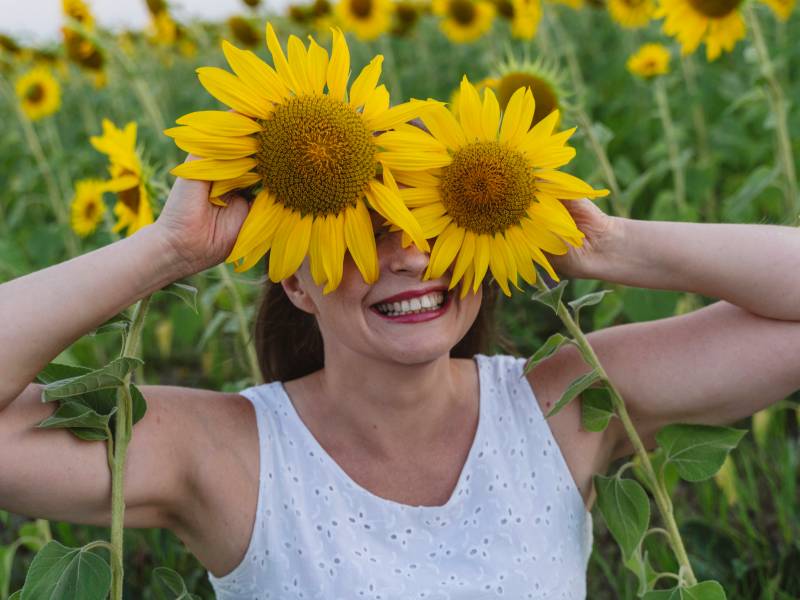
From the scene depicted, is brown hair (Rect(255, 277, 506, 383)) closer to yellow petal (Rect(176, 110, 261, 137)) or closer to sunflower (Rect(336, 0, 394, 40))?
yellow petal (Rect(176, 110, 261, 137))

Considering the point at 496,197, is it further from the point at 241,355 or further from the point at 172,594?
the point at 241,355

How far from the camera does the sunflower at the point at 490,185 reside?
112cm

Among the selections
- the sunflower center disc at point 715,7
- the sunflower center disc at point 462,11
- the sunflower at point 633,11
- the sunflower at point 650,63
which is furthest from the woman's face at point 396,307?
the sunflower center disc at point 462,11

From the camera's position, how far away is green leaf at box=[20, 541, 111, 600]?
1.08 metres

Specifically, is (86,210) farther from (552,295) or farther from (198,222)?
(552,295)

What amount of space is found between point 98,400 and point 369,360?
334mm

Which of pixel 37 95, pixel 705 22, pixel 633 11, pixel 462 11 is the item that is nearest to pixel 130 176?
pixel 705 22

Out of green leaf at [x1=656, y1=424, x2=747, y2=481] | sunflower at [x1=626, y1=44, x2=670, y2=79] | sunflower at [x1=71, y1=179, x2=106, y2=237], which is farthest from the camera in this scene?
sunflower at [x1=626, y1=44, x2=670, y2=79]

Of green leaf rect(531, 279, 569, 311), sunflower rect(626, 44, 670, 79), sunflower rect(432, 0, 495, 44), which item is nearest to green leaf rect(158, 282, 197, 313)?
green leaf rect(531, 279, 569, 311)

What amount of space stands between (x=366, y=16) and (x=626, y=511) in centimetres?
342

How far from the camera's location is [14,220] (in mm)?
3014

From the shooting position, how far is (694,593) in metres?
1.23

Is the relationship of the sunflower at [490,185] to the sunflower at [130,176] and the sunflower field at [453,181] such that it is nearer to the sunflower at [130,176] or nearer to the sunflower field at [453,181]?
the sunflower field at [453,181]

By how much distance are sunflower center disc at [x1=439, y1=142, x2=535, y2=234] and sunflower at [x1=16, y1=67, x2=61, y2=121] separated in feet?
9.06
